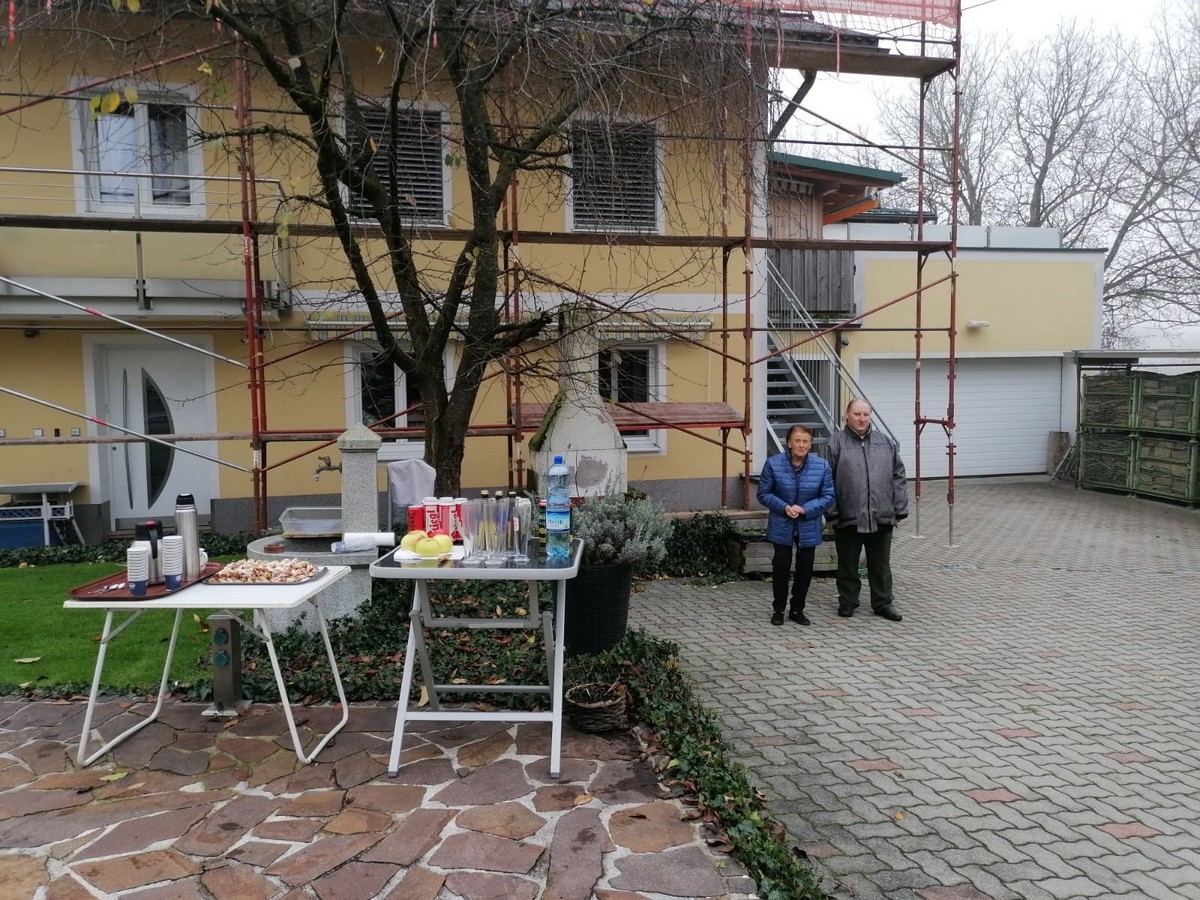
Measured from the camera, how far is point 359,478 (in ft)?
21.0

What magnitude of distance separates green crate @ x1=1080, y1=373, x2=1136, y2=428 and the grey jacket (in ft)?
32.1

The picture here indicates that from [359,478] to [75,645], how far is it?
2.35m

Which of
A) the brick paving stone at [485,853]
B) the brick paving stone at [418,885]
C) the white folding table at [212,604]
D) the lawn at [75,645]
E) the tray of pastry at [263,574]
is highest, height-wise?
the tray of pastry at [263,574]

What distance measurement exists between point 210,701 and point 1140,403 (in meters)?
14.9

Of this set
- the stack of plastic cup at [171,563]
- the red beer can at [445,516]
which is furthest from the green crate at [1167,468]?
the stack of plastic cup at [171,563]

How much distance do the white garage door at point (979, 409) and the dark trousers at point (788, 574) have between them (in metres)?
9.22

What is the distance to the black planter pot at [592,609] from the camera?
570 cm

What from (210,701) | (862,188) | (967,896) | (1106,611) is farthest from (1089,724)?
(862,188)

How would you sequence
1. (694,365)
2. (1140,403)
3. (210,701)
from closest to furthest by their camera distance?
(210,701) → (694,365) → (1140,403)

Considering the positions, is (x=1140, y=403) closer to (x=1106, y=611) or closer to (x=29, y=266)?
(x=1106, y=611)

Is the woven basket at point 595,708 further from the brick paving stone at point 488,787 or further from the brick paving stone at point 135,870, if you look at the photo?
the brick paving stone at point 135,870

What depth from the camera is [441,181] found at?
33.2 feet

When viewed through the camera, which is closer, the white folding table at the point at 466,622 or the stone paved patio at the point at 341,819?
the stone paved patio at the point at 341,819

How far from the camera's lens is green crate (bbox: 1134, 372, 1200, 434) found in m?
13.3
